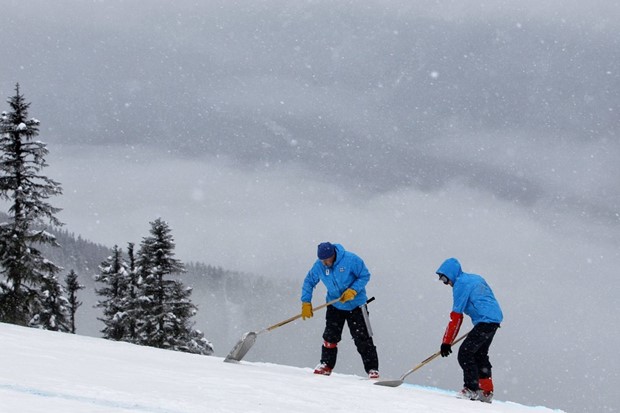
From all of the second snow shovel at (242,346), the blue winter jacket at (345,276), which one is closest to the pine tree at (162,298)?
the second snow shovel at (242,346)

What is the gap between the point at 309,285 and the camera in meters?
10.7

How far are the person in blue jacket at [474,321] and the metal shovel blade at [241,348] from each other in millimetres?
3589

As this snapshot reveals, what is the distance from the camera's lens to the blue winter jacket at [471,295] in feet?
29.8

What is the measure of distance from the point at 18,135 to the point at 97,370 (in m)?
19.4

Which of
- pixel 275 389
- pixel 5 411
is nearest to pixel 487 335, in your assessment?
pixel 275 389

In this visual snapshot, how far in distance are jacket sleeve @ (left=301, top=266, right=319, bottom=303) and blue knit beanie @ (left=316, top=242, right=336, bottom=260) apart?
2.00 ft

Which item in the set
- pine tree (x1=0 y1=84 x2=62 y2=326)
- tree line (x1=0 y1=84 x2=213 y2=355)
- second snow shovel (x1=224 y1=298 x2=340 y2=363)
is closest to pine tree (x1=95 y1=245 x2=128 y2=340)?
tree line (x1=0 y1=84 x2=213 y2=355)

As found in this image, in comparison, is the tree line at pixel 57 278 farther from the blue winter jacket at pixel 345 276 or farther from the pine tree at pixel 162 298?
the blue winter jacket at pixel 345 276

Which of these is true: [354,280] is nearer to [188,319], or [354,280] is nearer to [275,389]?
[275,389]

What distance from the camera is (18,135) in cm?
2348

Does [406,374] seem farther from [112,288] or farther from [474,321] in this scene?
[112,288]

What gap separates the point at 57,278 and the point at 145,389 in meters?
20.7

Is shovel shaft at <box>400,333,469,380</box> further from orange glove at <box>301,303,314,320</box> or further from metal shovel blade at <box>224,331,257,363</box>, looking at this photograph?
metal shovel blade at <box>224,331,257,363</box>

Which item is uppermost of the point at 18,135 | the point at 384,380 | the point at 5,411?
the point at 18,135
